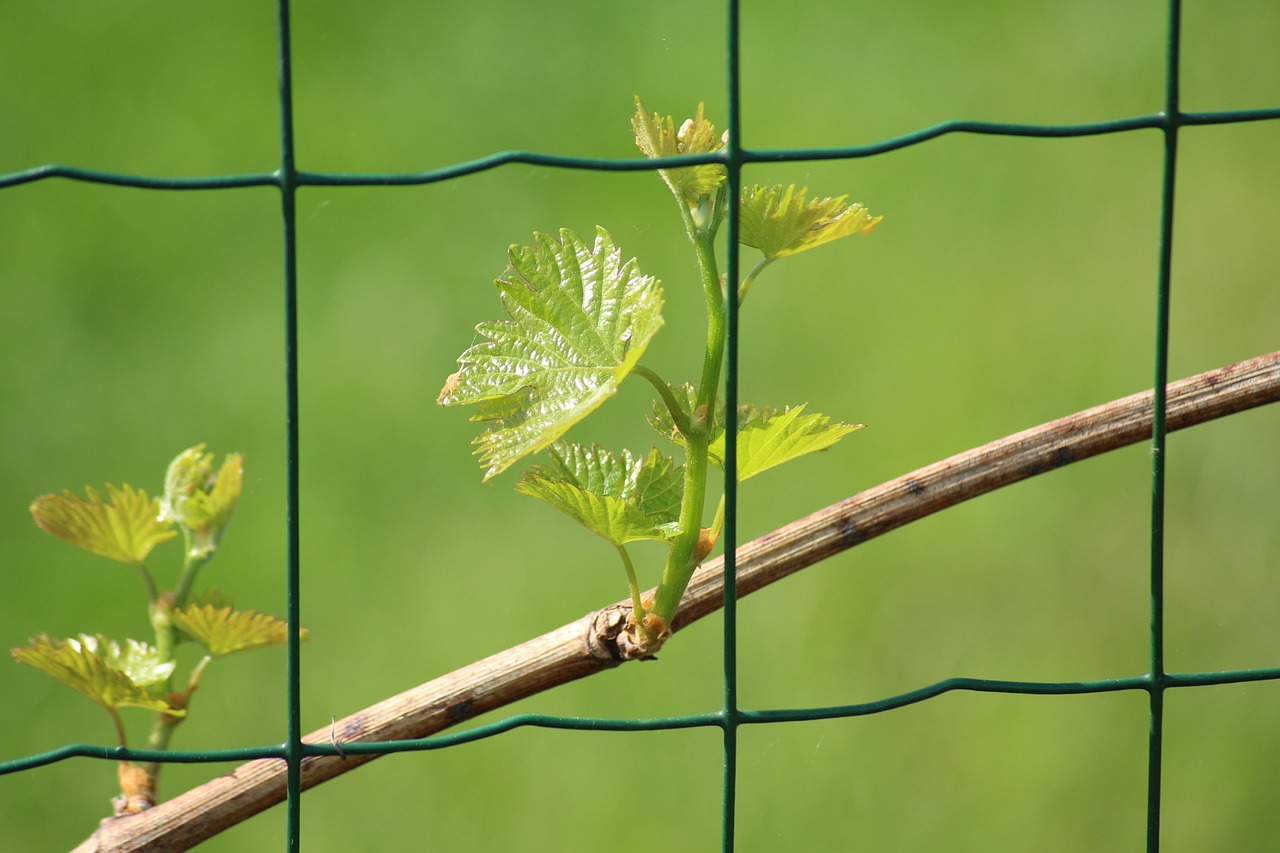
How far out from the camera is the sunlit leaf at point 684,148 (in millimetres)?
501

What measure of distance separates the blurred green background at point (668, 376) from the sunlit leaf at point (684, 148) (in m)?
1.04

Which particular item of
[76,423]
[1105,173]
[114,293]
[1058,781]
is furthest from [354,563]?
[1105,173]

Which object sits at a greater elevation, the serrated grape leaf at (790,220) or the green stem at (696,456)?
the serrated grape leaf at (790,220)

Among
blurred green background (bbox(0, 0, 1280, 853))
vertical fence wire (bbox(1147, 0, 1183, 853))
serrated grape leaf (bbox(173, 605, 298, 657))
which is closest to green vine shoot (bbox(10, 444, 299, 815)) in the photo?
serrated grape leaf (bbox(173, 605, 298, 657))

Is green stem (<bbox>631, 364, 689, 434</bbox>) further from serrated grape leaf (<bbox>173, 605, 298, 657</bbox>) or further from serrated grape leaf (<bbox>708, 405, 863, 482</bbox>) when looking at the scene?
serrated grape leaf (<bbox>173, 605, 298, 657</bbox>)

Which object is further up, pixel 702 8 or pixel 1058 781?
pixel 702 8

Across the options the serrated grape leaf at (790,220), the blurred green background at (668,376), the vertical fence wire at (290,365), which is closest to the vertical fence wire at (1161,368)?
the serrated grape leaf at (790,220)

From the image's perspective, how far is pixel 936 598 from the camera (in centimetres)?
161

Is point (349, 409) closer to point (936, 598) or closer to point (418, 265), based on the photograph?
point (418, 265)

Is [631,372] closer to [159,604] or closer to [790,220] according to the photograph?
[790,220]

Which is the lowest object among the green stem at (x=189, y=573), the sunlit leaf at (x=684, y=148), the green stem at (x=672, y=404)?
the green stem at (x=189, y=573)

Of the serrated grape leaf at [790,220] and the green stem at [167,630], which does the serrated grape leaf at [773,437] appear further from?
the green stem at [167,630]

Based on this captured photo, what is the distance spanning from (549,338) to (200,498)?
0.16 m

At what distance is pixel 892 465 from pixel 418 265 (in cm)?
66
